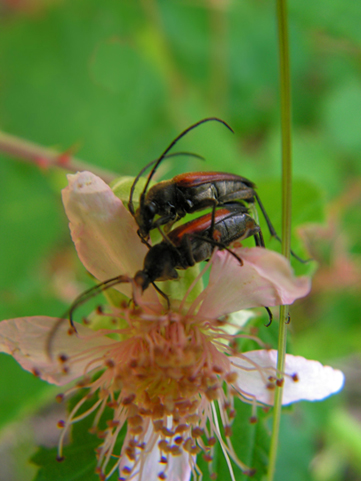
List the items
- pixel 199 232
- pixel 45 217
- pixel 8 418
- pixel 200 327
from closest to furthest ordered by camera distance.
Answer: pixel 199 232 → pixel 200 327 → pixel 8 418 → pixel 45 217

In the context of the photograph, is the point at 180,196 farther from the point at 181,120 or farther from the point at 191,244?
the point at 181,120

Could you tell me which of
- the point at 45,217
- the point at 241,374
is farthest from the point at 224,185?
the point at 45,217

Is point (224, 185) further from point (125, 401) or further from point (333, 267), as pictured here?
point (333, 267)

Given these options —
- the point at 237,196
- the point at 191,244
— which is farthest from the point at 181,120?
the point at 191,244

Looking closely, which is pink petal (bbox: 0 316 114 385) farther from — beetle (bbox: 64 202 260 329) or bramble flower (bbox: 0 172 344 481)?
beetle (bbox: 64 202 260 329)

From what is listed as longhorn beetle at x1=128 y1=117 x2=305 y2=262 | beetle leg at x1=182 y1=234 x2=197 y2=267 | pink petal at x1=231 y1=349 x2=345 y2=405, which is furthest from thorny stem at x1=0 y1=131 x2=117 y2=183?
pink petal at x1=231 y1=349 x2=345 y2=405

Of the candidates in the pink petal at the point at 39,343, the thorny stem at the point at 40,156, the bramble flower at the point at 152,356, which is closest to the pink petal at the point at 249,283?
the bramble flower at the point at 152,356

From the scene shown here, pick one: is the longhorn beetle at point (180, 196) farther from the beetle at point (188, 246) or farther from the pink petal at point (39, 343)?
the pink petal at point (39, 343)
